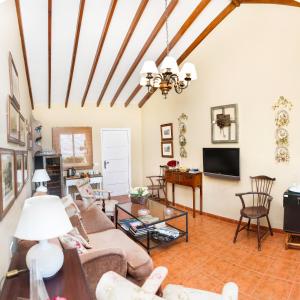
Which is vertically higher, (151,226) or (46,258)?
(46,258)

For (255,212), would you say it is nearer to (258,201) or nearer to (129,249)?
(258,201)

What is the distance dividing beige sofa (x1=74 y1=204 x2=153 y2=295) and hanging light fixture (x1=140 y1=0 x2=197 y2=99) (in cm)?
206

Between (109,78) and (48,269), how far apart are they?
464cm

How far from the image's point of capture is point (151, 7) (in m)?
3.87

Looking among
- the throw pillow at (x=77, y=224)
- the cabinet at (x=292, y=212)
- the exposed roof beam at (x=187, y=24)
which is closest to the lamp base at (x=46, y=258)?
the throw pillow at (x=77, y=224)

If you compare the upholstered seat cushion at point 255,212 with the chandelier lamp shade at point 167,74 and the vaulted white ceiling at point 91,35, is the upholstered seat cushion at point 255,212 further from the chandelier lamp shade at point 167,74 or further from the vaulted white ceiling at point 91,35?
the vaulted white ceiling at point 91,35

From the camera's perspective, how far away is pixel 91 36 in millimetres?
4289

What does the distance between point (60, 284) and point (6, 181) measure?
34.4 inches

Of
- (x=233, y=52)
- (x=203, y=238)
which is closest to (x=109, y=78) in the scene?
(x=233, y=52)

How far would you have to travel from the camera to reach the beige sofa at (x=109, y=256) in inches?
79.0

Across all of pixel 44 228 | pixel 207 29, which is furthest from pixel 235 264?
pixel 207 29

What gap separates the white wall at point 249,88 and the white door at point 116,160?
247 cm

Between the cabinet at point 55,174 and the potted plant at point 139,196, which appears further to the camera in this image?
the cabinet at point 55,174

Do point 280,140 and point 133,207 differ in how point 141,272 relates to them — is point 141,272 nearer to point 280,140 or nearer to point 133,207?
point 133,207
